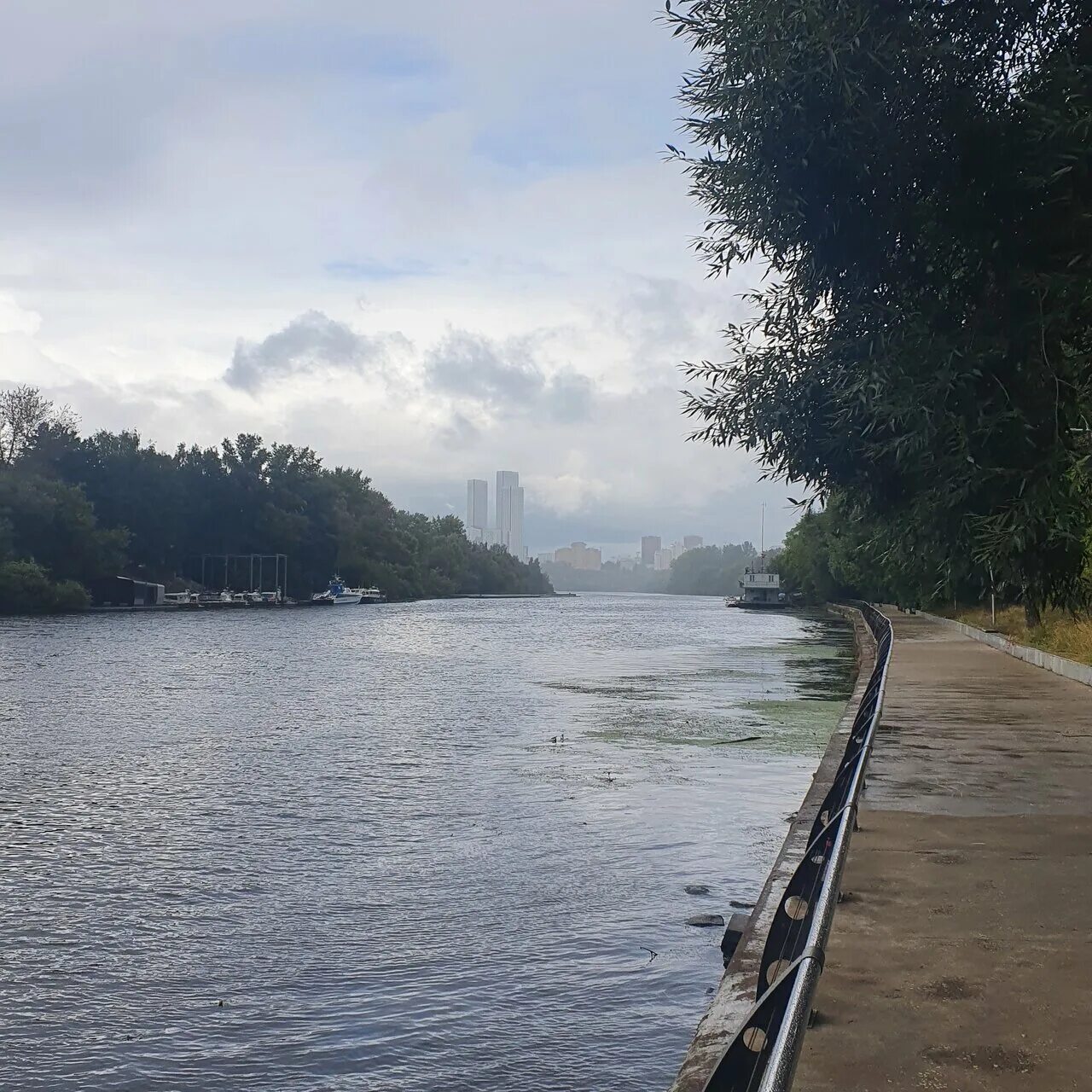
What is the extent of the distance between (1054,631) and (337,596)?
111 m

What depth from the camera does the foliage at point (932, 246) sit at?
9.10 m

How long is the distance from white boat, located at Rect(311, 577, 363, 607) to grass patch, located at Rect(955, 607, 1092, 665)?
97617 mm

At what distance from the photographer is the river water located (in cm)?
831

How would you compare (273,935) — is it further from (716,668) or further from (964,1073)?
(716,668)

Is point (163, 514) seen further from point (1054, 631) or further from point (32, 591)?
point (1054, 631)

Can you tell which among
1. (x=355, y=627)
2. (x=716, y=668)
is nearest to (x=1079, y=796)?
(x=716, y=668)

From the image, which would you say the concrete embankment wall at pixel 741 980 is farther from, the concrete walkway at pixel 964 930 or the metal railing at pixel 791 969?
the concrete walkway at pixel 964 930

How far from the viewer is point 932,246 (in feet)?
32.8

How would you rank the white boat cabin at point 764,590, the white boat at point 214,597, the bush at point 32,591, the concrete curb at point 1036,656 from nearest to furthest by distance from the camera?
the concrete curb at point 1036,656
the bush at point 32,591
the white boat at point 214,597
the white boat cabin at point 764,590

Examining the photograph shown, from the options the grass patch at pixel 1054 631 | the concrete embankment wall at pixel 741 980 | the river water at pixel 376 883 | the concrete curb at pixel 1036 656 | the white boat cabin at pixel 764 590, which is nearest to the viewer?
the concrete embankment wall at pixel 741 980

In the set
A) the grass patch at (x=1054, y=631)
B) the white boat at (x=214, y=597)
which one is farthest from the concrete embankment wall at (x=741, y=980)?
the white boat at (x=214, y=597)

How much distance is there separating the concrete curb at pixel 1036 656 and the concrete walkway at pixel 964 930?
9285mm

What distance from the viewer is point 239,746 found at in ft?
75.2

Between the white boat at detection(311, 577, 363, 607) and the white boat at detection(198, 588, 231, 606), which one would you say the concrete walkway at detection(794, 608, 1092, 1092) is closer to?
the white boat at detection(198, 588, 231, 606)
